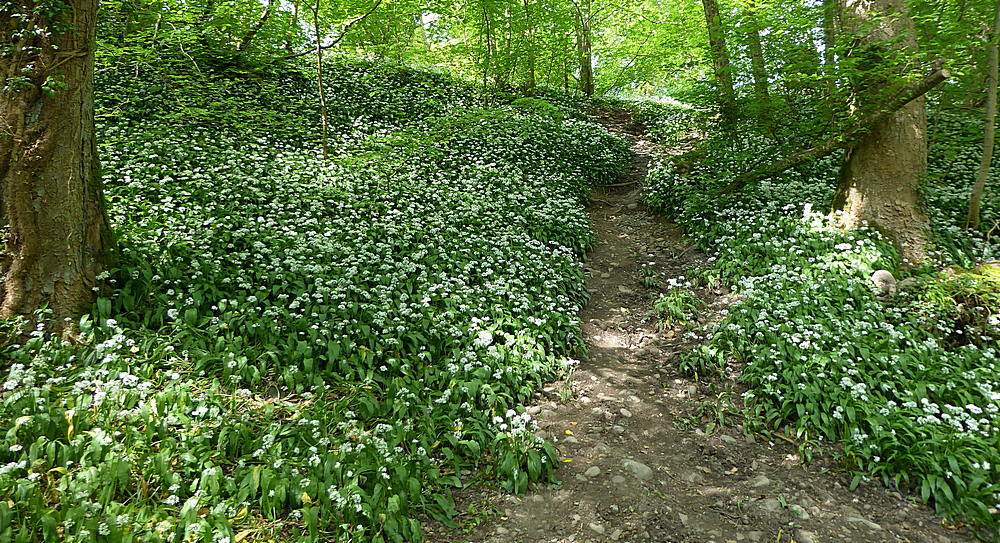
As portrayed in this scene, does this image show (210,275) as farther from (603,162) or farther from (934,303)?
(603,162)

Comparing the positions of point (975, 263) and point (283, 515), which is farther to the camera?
point (975, 263)

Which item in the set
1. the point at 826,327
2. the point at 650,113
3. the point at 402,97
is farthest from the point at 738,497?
the point at 650,113

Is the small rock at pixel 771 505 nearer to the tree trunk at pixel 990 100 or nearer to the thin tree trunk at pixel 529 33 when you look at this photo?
the tree trunk at pixel 990 100

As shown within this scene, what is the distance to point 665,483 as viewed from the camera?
414 cm

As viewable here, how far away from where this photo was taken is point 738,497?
3990 mm

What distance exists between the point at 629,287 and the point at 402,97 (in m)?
9.29

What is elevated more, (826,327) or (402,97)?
(402,97)

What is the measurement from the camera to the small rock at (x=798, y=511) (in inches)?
148

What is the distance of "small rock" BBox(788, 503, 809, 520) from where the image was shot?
12.3ft

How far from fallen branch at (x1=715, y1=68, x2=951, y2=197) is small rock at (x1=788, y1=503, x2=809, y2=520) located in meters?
5.52

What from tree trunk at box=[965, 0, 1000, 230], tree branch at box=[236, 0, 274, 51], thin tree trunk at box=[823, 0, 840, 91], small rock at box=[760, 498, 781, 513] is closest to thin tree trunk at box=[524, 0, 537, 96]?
tree branch at box=[236, 0, 274, 51]

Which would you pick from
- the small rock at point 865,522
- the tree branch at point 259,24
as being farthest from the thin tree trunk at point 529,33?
the small rock at point 865,522

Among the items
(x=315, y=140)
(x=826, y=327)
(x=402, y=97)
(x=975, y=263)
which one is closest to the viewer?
(x=826, y=327)

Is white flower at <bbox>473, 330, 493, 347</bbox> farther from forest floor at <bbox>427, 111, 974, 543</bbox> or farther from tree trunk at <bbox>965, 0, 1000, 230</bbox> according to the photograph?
tree trunk at <bbox>965, 0, 1000, 230</bbox>
